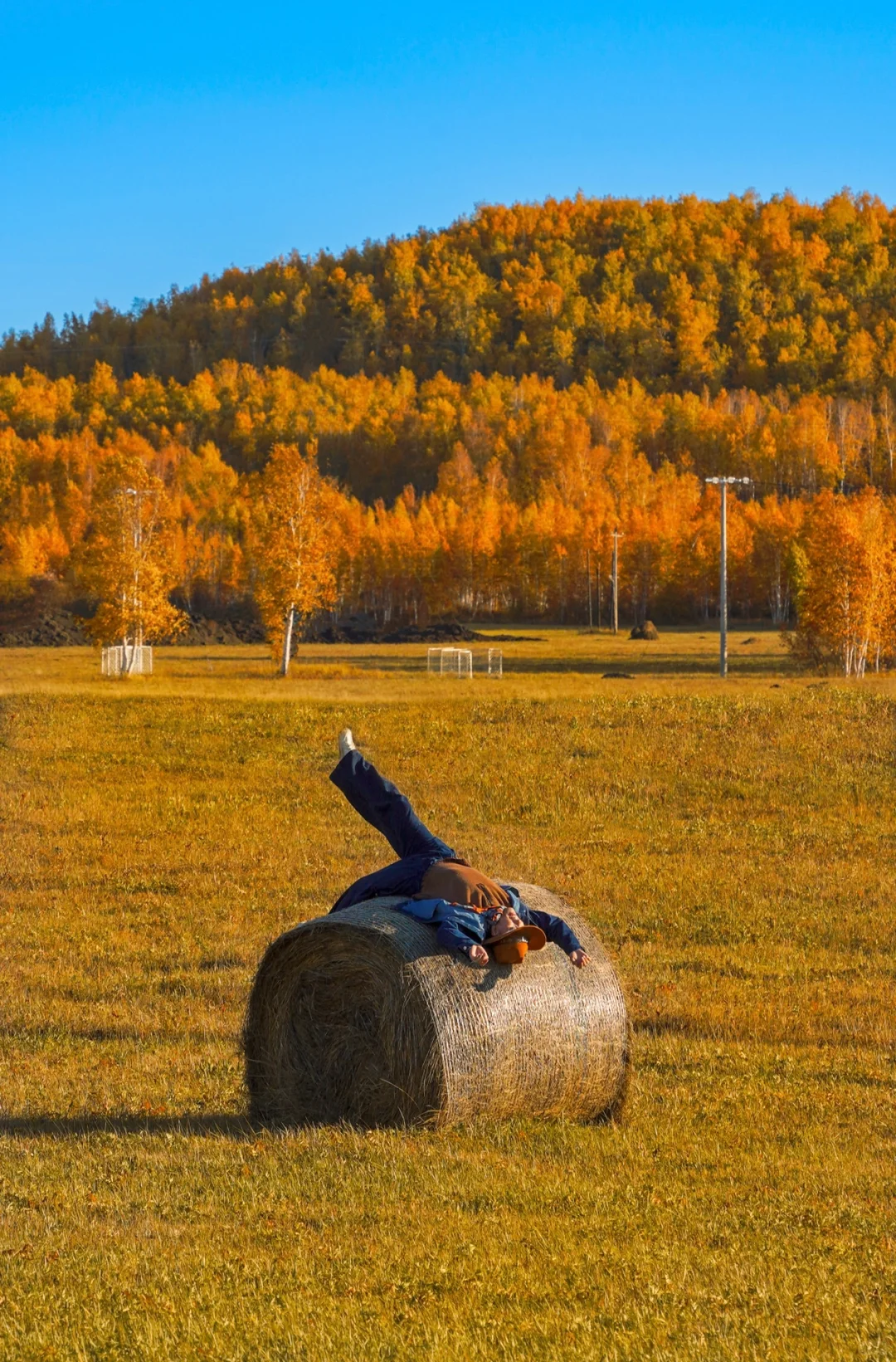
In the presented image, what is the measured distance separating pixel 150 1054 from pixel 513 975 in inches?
159

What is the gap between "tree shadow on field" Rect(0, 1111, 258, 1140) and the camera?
31.4 ft

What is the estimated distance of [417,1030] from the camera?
938cm

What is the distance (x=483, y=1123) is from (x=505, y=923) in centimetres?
126

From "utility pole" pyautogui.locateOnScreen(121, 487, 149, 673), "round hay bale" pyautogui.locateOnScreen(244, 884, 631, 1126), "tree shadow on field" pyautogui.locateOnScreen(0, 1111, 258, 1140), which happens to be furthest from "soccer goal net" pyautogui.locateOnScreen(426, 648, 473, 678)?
"tree shadow on field" pyautogui.locateOnScreen(0, 1111, 258, 1140)

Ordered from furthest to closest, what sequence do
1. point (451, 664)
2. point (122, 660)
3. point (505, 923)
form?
point (451, 664), point (122, 660), point (505, 923)

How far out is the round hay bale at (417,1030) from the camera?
9391 mm

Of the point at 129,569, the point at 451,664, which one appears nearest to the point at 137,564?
the point at 129,569

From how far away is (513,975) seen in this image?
9.70 metres

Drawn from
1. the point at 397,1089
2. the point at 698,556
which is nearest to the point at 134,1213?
the point at 397,1089

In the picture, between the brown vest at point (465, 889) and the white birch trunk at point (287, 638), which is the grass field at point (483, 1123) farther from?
the white birch trunk at point (287, 638)

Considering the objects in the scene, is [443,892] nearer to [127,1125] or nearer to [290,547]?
[127,1125]

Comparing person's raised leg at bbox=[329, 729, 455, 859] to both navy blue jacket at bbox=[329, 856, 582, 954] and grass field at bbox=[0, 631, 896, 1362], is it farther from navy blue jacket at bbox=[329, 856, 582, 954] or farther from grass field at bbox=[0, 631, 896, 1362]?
grass field at bbox=[0, 631, 896, 1362]

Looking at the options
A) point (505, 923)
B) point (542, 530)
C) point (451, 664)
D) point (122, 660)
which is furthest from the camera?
point (542, 530)

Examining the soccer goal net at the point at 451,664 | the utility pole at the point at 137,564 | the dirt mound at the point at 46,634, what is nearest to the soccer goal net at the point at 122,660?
the utility pole at the point at 137,564
